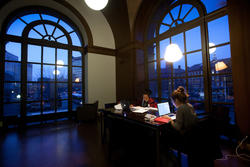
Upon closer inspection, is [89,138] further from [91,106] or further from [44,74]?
Result: [44,74]

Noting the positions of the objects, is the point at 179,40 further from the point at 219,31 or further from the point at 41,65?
the point at 41,65

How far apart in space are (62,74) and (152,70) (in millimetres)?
3618

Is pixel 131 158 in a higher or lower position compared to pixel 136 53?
lower

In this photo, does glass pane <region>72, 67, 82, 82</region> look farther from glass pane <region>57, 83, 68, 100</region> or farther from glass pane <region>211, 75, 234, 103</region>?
glass pane <region>211, 75, 234, 103</region>

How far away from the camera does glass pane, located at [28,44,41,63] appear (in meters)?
4.53

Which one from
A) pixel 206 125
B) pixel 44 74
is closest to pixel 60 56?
pixel 44 74

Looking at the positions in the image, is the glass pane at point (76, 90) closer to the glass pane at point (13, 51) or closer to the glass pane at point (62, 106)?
the glass pane at point (62, 106)

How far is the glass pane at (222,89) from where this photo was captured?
2.73 meters

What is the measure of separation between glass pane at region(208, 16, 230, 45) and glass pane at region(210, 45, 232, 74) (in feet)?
0.59

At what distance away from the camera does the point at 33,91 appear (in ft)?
15.0

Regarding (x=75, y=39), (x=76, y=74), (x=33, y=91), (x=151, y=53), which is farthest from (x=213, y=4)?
(x=33, y=91)

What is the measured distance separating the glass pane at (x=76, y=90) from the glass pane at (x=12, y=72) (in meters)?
1.83

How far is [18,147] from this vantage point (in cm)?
274

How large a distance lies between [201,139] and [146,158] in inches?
46.3
